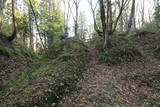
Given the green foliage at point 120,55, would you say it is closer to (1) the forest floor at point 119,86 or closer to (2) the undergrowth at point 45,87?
(1) the forest floor at point 119,86

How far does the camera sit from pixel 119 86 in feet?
20.3

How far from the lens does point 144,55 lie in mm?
9602

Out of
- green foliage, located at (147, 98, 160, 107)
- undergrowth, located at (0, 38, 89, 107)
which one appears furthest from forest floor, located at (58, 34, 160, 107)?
undergrowth, located at (0, 38, 89, 107)

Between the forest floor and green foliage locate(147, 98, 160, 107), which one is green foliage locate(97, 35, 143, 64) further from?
green foliage locate(147, 98, 160, 107)

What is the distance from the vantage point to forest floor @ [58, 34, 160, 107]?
5086 mm

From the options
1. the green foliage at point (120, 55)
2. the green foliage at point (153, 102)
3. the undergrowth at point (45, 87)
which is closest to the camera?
the undergrowth at point (45, 87)

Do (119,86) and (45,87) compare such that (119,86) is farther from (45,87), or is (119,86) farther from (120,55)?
(120,55)

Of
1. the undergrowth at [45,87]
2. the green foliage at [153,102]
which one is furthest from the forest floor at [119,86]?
the undergrowth at [45,87]

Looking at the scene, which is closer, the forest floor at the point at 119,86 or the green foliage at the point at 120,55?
the forest floor at the point at 119,86

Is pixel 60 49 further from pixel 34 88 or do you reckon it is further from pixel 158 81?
pixel 158 81

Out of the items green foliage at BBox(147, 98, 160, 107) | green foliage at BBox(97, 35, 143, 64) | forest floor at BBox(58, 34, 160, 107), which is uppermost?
green foliage at BBox(97, 35, 143, 64)

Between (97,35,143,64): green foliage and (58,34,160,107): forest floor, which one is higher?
(97,35,143,64): green foliage

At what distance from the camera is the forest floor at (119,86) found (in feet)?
16.7

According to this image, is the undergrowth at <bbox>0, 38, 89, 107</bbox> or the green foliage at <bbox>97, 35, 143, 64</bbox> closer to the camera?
the undergrowth at <bbox>0, 38, 89, 107</bbox>
